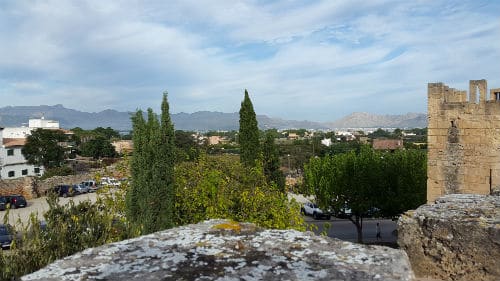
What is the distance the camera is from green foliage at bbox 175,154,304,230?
1207 cm

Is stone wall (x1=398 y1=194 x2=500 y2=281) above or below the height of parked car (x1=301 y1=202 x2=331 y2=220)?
above

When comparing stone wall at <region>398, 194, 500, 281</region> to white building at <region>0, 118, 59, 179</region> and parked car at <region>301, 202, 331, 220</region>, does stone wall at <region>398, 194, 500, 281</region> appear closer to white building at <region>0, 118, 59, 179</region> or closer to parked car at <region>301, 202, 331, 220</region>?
parked car at <region>301, 202, 331, 220</region>

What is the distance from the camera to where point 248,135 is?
76.5ft

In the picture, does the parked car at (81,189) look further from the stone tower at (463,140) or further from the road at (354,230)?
the stone tower at (463,140)

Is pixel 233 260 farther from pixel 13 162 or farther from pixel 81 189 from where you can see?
pixel 13 162

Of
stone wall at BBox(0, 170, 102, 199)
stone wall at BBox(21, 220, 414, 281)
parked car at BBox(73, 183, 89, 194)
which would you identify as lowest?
parked car at BBox(73, 183, 89, 194)

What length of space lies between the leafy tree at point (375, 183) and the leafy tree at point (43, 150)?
145 feet

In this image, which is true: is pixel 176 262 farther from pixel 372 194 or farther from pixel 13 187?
pixel 13 187

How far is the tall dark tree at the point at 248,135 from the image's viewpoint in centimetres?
2276

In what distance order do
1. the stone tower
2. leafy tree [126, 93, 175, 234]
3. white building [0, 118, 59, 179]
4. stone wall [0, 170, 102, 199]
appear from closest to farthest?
1. the stone tower
2. leafy tree [126, 93, 175, 234]
3. stone wall [0, 170, 102, 199]
4. white building [0, 118, 59, 179]

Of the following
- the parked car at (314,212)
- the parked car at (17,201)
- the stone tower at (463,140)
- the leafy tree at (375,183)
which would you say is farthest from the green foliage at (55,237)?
the parked car at (17,201)

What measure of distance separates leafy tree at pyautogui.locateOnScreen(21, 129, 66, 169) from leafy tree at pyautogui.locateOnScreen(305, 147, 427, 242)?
44240mm

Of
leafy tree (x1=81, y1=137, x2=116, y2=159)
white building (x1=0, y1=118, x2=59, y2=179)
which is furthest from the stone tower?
leafy tree (x1=81, y1=137, x2=116, y2=159)

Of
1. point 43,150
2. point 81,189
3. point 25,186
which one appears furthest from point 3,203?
point 43,150
